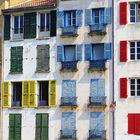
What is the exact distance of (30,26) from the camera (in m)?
50.1

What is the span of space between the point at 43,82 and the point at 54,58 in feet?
7.25

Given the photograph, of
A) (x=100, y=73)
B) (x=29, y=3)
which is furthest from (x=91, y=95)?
(x=29, y=3)

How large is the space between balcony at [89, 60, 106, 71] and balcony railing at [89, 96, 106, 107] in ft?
7.29

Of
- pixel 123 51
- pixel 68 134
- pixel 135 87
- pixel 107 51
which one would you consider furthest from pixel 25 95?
pixel 135 87

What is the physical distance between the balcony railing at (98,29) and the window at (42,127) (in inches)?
296

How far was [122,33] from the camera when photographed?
46.8m

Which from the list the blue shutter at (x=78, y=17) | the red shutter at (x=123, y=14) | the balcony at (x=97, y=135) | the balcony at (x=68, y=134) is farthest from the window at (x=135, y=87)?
the blue shutter at (x=78, y=17)

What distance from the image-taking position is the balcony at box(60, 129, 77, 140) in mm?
47250

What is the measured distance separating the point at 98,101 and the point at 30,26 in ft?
28.5

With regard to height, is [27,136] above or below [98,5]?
below

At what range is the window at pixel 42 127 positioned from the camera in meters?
48.3

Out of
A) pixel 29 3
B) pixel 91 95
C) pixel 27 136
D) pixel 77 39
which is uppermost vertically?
pixel 29 3

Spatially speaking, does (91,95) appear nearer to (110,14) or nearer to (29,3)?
(110,14)

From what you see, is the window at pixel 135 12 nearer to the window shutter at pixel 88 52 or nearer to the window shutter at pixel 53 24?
the window shutter at pixel 88 52
